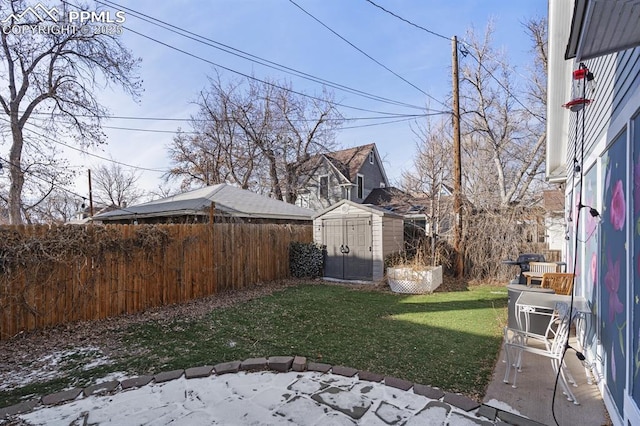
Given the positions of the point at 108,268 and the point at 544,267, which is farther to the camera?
the point at 544,267

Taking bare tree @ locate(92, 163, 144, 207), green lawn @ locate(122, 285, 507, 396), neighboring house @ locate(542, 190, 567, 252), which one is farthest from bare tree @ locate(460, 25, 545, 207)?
bare tree @ locate(92, 163, 144, 207)

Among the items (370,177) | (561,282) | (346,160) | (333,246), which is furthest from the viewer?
(370,177)

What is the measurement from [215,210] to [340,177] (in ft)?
34.7

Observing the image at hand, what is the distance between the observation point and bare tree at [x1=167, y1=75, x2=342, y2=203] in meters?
20.4

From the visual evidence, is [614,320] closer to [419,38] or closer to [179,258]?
[179,258]

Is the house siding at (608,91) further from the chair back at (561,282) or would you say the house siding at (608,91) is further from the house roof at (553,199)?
the house roof at (553,199)

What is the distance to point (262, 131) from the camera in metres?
20.8

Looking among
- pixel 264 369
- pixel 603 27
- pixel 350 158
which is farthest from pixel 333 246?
pixel 350 158

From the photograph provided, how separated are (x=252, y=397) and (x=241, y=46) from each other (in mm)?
8303

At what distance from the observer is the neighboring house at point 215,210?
10789mm

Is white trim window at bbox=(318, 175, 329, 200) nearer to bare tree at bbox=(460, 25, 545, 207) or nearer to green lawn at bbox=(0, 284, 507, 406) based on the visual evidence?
bare tree at bbox=(460, 25, 545, 207)

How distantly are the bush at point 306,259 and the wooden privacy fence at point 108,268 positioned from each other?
188 centimetres

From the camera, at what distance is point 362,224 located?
9.54 metres

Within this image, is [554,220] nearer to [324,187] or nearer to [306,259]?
[306,259]
